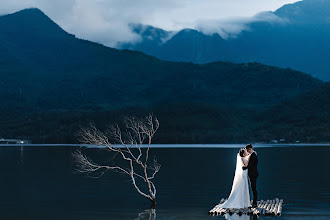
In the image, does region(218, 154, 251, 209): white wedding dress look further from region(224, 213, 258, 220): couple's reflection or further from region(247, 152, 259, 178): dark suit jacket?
region(224, 213, 258, 220): couple's reflection

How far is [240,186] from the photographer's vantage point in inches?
1194

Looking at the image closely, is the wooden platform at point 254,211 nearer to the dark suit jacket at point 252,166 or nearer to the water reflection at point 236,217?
the water reflection at point 236,217

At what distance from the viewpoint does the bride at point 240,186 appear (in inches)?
1196

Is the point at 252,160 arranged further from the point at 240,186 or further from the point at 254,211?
the point at 254,211

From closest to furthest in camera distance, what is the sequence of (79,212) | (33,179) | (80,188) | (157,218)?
1. (157,218)
2. (79,212)
3. (80,188)
4. (33,179)

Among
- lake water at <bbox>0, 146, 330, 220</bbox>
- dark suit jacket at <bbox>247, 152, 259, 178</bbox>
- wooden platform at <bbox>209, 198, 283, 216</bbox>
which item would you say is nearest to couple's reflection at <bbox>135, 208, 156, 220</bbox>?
lake water at <bbox>0, 146, 330, 220</bbox>

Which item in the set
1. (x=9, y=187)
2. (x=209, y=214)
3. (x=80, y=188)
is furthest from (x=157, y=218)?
(x=9, y=187)

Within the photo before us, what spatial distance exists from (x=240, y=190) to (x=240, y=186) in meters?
0.22

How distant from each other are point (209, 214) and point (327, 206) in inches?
336

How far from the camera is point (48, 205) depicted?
38.0 meters

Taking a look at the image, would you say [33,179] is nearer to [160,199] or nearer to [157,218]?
[160,199]

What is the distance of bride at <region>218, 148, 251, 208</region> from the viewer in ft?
99.7

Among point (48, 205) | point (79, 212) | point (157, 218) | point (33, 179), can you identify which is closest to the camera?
point (157, 218)

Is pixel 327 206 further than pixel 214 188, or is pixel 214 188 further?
pixel 214 188
